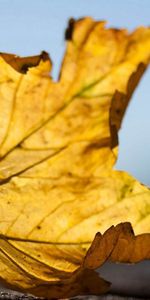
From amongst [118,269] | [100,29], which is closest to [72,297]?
[118,269]

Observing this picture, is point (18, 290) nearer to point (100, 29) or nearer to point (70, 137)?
point (70, 137)

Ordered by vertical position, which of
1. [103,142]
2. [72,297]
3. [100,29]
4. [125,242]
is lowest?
[72,297]

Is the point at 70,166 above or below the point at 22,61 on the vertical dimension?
below

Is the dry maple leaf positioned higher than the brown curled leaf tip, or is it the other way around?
the brown curled leaf tip

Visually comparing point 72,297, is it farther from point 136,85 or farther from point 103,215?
point 136,85

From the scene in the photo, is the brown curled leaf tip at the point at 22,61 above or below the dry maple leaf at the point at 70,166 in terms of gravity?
above

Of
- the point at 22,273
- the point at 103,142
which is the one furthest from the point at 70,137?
the point at 22,273

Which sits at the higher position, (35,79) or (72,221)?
(35,79)

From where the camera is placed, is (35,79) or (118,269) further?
(118,269)
